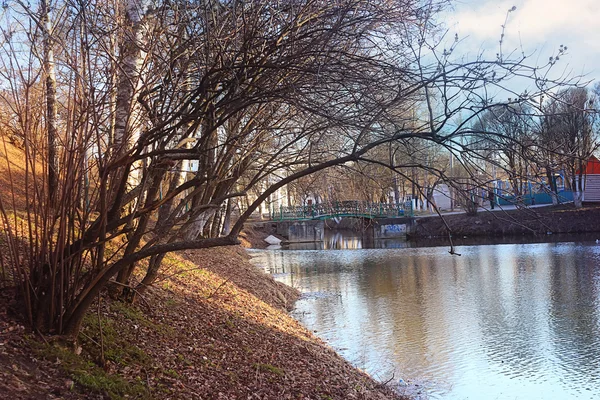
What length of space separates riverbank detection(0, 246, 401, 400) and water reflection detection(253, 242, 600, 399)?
2.19 meters

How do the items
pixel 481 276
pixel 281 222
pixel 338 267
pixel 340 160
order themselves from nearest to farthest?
pixel 340 160 → pixel 481 276 → pixel 338 267 → pixel 281 222

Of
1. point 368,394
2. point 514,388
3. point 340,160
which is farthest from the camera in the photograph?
point 514,388

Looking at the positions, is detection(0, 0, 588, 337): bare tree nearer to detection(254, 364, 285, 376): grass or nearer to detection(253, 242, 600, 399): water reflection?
detection(254, 364, 285, 376): grass

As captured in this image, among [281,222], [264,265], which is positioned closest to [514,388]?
[264,265]

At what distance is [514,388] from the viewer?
956 cm

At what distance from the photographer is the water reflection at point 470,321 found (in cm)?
1000

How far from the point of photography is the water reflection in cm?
1000

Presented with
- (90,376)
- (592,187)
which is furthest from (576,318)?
(592,187)

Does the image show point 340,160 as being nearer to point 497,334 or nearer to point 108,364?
point 108,364

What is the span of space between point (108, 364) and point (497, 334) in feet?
33.1

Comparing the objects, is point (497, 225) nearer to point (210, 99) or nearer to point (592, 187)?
point (592, 187)

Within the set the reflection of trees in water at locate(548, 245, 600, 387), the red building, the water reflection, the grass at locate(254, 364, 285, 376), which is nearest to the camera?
the grass at locate(254, 364, 285, 376)

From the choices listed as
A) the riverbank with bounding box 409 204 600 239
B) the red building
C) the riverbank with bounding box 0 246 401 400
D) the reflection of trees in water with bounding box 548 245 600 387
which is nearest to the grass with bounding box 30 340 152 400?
the riverbank with bounding box 0 246 401 400

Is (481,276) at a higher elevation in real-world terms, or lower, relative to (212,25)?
lower
